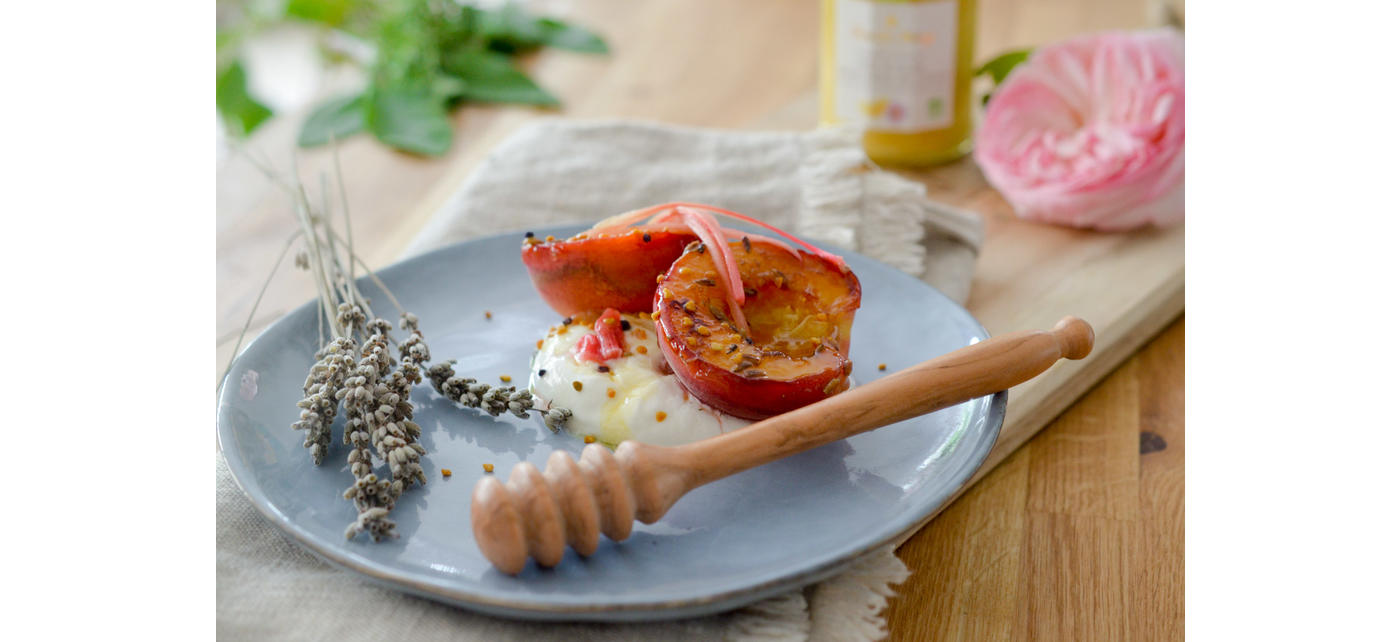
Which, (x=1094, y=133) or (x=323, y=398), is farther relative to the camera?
(x=1094, y=133)

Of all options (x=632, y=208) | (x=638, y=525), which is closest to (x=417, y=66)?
(x=632, y=208)

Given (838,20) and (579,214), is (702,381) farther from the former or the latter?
(838,20)

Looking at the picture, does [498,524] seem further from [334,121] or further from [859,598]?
[334,121]

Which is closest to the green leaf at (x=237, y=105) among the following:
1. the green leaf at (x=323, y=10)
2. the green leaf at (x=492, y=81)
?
the green leaf at (x=323, y=10)

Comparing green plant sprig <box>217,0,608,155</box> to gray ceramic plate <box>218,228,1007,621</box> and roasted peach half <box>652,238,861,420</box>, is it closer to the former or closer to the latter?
gray ceramic plate <box>218,228,1007,621</box>

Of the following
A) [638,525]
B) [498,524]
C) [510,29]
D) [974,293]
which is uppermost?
[498,524]

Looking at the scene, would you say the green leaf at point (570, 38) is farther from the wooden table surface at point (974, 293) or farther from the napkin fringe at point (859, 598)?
the napkin fringe at point (859, 598)

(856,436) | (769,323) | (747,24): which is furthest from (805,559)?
(747,24)
